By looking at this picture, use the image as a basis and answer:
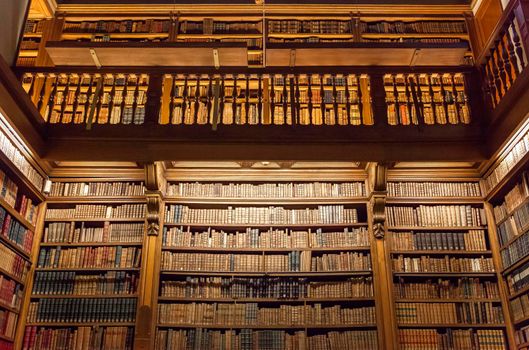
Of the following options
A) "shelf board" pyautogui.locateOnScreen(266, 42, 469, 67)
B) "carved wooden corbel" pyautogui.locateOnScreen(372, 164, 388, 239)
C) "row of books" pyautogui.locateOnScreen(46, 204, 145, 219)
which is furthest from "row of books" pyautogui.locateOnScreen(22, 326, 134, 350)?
"shelf board" pyautogui.locateOnScreen(266, 42, 469, 67)

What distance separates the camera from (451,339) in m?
4.04

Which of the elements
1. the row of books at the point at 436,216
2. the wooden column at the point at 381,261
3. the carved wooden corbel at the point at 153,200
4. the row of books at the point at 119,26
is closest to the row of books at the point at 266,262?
the wooden column at the point at 381,261

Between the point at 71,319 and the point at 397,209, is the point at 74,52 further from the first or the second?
the point at 397,209

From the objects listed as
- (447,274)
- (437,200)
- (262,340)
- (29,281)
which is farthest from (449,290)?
(29,281)

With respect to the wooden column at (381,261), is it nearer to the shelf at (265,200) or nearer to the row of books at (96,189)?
the shelf at (265,200)

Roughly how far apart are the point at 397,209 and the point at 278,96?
1592 millimetres

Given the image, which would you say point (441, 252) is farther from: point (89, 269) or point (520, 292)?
point (89, 269)

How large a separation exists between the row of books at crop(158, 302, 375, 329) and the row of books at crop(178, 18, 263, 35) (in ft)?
9.38

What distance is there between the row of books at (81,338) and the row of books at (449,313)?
85.4 inches

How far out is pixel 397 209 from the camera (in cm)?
446

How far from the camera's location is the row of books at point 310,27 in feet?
17.9

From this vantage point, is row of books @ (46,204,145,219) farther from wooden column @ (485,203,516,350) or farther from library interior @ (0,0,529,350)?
wooden column @ (485,203,516,350)

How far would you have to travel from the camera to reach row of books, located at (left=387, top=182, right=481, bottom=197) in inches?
177

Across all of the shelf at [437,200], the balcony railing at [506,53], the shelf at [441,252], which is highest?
the balcony railing at [506,53]
